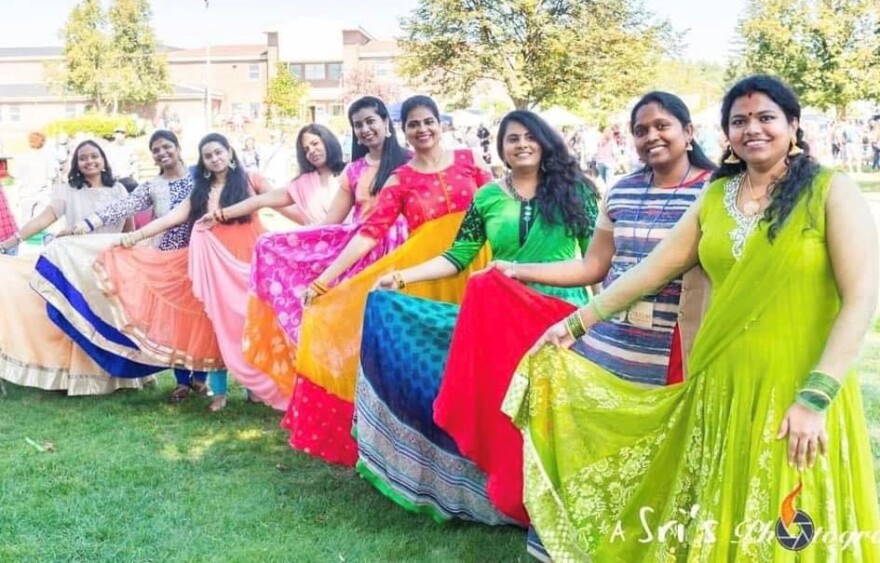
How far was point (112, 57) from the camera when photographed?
54375 millimetres

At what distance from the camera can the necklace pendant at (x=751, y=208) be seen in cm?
254

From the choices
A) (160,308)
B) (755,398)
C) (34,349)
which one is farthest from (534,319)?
(34,349)

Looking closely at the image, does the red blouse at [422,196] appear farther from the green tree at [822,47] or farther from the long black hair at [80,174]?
the green tree at [822,47]

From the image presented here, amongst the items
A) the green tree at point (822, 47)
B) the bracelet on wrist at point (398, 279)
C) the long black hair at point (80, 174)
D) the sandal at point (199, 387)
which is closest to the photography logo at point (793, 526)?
the bracelet on wrist at point (398, 279)

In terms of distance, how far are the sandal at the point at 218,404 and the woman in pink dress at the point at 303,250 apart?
0.80 metres

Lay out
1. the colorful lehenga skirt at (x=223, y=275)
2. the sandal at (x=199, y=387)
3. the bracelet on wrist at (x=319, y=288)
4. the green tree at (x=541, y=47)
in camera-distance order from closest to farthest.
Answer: the bracelet on wrist at (x=319, y=288)
the colorful lehenga skirt at (x=223, y=275)
the sandal at (x=199, y=387)
the green tree at (x=541, y=47)

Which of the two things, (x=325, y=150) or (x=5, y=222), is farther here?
(x=5, y=222)

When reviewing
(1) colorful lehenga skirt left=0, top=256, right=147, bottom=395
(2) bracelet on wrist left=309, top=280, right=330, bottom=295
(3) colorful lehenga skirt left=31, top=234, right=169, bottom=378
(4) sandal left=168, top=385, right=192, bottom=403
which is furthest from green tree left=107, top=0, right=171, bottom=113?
(2) bracelet on wrist left=309, top=280, right=330, bottom=295

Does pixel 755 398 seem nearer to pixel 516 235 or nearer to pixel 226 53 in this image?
pixel 516 235

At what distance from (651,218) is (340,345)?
1.91 metres

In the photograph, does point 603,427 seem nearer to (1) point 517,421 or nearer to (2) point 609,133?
(1) point 517,421

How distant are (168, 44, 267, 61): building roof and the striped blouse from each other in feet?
247

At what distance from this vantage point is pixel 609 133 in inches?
889

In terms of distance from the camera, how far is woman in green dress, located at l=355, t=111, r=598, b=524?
386 cm
